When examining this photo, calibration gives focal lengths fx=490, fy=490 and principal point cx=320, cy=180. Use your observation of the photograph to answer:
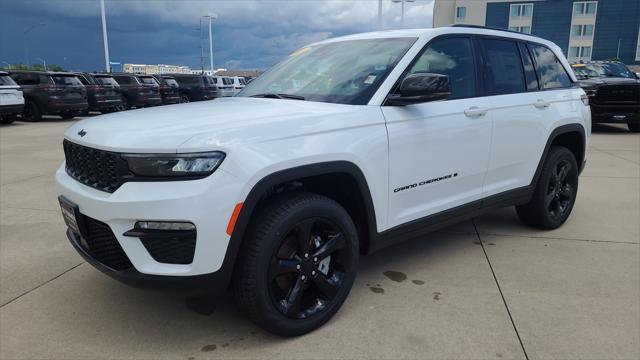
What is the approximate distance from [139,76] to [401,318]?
21.9 metres

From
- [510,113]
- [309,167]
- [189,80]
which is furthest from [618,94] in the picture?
[189,80]

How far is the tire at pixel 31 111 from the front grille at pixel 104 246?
1622 centimetres

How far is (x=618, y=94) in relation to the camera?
1238 cm

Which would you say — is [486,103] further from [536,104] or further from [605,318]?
[605,318]

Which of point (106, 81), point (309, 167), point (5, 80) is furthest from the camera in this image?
point (106, 81)

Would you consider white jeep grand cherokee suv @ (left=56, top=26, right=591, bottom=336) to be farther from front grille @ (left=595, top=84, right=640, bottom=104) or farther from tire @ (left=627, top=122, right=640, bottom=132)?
tire @ (left=627, top=122, right=640, bottom=132)

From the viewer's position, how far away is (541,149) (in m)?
4.38

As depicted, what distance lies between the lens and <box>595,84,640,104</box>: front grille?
1225 centimetres

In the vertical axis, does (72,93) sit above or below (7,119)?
above

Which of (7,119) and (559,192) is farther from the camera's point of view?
(7,119)

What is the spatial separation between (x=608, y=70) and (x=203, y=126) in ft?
49.1

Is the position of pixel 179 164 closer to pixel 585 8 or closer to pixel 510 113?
pixel 510 113

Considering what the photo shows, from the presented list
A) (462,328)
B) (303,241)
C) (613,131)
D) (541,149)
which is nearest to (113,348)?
(303,241)

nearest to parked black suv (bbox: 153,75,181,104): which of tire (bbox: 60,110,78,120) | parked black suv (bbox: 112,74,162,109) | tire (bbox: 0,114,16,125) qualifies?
parked black suv (bbox: 112,74,162,109)
